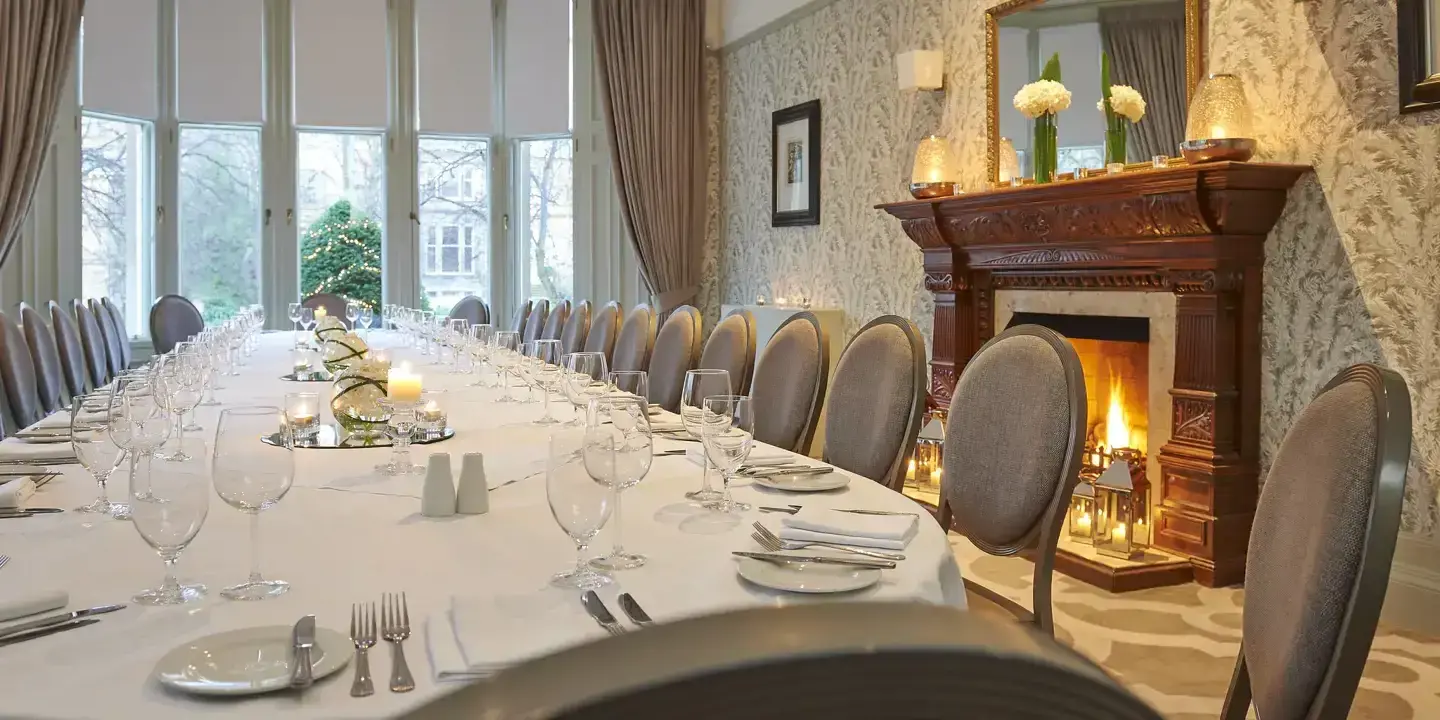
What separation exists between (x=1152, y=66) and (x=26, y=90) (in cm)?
633

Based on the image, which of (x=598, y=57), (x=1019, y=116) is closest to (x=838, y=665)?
(x=1019, y=116)

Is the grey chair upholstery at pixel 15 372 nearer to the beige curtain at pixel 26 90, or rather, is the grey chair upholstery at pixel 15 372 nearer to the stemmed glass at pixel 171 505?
the stemmed glass at pixel 171 505

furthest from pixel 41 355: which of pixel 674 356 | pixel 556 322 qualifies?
pixel 556 322

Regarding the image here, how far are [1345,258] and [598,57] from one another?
553cm

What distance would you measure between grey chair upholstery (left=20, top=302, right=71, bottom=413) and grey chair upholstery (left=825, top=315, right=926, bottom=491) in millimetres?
3163

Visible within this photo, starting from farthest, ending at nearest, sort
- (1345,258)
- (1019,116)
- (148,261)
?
(148,261), (1019,116), (1345,258)

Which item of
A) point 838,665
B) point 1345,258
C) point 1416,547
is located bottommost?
point 1416,547

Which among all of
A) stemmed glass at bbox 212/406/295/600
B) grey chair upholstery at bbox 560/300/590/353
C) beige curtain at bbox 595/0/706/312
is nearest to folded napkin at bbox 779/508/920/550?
stemmed glass at bbox 212/406/295/600

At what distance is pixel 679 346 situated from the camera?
4.05 m

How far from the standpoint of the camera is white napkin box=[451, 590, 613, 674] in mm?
979

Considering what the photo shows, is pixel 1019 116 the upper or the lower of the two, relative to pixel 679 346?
upper

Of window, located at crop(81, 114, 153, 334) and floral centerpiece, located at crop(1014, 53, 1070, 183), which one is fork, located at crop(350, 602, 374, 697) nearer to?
floral centerpiece, located at crop(1014, 53, 1070, 183)

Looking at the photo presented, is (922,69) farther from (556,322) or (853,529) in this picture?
(853,529)

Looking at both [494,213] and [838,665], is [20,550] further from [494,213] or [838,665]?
[494,213]
